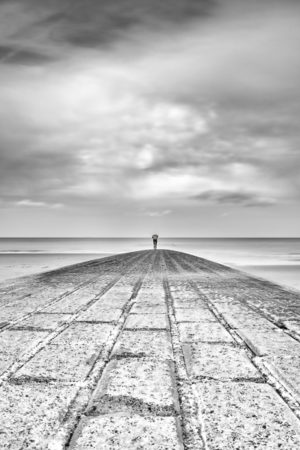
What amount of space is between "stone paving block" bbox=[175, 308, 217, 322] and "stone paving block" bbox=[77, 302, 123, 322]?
106cm

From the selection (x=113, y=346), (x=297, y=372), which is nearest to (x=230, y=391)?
(x=297, y=372)

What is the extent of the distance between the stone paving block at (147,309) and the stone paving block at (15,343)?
1923mm

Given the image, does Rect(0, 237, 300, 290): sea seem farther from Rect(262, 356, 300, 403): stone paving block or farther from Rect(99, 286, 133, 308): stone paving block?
Rect(262, 356, 300, 403): stone paving block

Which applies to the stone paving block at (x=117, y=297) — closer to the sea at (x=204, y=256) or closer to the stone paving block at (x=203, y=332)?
the stone paving block at (x=203, y=332)

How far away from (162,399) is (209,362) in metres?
0.97

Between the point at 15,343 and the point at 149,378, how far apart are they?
76.2 inches

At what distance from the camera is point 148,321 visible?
510 centimetres

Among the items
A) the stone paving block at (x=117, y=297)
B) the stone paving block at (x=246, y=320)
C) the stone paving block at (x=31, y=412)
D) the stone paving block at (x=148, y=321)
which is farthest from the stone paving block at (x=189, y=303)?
the stone paving block at (x=31, y=412)

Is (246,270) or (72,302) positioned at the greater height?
(72,302)

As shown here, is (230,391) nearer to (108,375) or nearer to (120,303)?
(108,375)

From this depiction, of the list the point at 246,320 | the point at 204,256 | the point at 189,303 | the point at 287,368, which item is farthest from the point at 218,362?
the point at 204,256

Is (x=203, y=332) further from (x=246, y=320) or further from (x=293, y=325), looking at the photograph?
(x=293, y=325)

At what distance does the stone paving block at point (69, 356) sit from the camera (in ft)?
9.91

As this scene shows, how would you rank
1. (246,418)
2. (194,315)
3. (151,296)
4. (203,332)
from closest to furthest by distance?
(246,418)
(203,332)
(194,315)
(151,296)
